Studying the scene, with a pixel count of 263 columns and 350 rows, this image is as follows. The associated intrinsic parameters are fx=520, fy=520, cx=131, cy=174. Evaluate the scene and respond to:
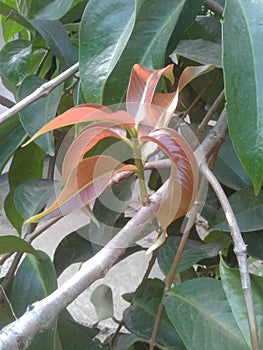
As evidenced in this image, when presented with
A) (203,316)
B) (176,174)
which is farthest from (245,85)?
(203,316)

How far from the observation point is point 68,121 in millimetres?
261

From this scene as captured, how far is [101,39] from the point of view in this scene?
13.5 inches

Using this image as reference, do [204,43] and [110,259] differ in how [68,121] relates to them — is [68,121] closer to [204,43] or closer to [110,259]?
[110,259]

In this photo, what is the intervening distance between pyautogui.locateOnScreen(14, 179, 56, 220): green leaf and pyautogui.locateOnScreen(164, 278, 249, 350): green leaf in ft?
0.51

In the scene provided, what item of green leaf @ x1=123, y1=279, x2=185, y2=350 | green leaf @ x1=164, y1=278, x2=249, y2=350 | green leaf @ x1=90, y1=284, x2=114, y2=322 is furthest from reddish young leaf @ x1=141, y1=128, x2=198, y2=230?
green leaf @ x1=90, y1=284, x2=114, y2=322

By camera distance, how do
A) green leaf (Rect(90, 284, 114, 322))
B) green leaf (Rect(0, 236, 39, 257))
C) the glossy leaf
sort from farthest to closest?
green leaf (Rect(90, 284, 114, 322)) < green leaf (Rect(0, 236, 39, 257)) < the glossy leaf

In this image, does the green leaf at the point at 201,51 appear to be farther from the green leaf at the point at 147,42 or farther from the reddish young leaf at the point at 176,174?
the reddish young leaf at the point at 176,174

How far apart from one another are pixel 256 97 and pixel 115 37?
4.2 inches

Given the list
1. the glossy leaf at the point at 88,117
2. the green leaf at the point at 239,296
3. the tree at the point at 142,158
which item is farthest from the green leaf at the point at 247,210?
the glossy leaf at the point at 88,117

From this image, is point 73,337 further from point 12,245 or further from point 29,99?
point 29,99

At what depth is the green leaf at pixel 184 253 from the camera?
452 mm

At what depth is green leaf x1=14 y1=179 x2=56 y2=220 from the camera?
476 millimetres

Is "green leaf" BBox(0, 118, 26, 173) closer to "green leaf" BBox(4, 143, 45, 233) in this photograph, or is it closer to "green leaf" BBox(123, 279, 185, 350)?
"green leaf" BBox(4, 143, 45, 233)

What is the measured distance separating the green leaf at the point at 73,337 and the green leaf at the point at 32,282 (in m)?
0.08
